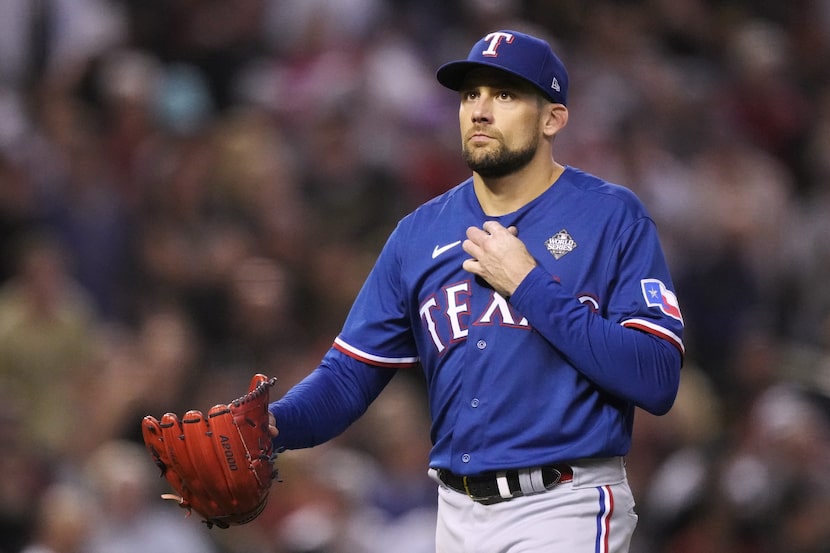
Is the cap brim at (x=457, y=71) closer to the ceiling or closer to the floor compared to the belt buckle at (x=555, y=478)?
closer to the ceiling

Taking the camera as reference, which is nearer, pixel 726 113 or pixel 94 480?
pixel 94 480

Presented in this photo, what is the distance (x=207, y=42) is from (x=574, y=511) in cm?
545

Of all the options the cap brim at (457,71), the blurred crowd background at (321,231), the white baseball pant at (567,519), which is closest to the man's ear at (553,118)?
the cap brim at (457,71)

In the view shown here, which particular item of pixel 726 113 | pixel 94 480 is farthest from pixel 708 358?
pixel 94 480

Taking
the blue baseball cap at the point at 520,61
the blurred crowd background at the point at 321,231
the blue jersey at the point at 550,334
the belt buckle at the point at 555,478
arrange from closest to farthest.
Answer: the blue jersey at the point at 550,334 → the belt buckle at the point at 555,478 → the blue baseball cap at the point at 520,61 → the blurred crowd background at the point at 321,231

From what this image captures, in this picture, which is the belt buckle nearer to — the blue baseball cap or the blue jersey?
the blue jersey

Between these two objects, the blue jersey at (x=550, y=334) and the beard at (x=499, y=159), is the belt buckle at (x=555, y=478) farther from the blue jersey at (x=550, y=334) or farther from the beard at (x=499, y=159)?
the beard at (x=499, y=159)

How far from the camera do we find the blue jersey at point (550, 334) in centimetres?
311

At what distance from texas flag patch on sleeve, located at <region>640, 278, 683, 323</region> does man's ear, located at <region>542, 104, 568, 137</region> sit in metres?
0.48

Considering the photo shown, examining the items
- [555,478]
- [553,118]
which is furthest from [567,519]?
[553,118]

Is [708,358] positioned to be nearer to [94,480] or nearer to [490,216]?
[94,480]

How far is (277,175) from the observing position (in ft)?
23.9

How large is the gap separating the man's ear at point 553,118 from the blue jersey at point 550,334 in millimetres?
131

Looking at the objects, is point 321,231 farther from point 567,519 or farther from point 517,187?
point 567,519
